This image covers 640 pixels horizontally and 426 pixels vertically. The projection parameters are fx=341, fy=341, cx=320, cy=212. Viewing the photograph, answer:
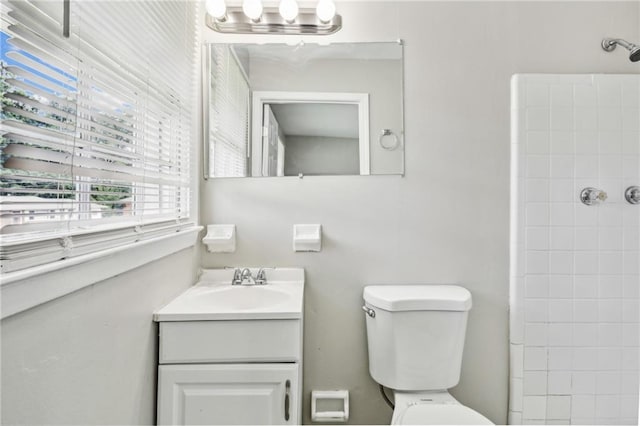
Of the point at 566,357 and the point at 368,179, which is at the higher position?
the point at 368,179

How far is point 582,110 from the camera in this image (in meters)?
1.53

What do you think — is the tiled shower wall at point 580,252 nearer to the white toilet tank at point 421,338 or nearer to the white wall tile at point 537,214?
the white wall tile at point 537,214

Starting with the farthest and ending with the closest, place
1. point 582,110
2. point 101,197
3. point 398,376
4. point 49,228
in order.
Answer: point 582,110 → point 398,376 → point 101,197 → point 49,228

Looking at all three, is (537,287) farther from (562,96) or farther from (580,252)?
(562,96)

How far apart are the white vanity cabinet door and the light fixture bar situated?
1.40 metres

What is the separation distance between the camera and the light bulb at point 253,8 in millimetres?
1476

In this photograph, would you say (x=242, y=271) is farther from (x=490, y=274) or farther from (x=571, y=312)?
(x=571, y=312)

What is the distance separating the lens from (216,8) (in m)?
1.48

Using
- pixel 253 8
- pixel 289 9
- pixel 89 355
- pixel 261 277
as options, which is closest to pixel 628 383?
pixel 261 277

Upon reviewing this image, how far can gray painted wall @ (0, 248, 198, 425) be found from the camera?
2.08ft

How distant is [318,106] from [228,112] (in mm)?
421

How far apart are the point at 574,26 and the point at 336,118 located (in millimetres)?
1188

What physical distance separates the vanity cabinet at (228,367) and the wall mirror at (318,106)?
0.71 meters

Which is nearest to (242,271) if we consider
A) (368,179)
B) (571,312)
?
(368,179)
